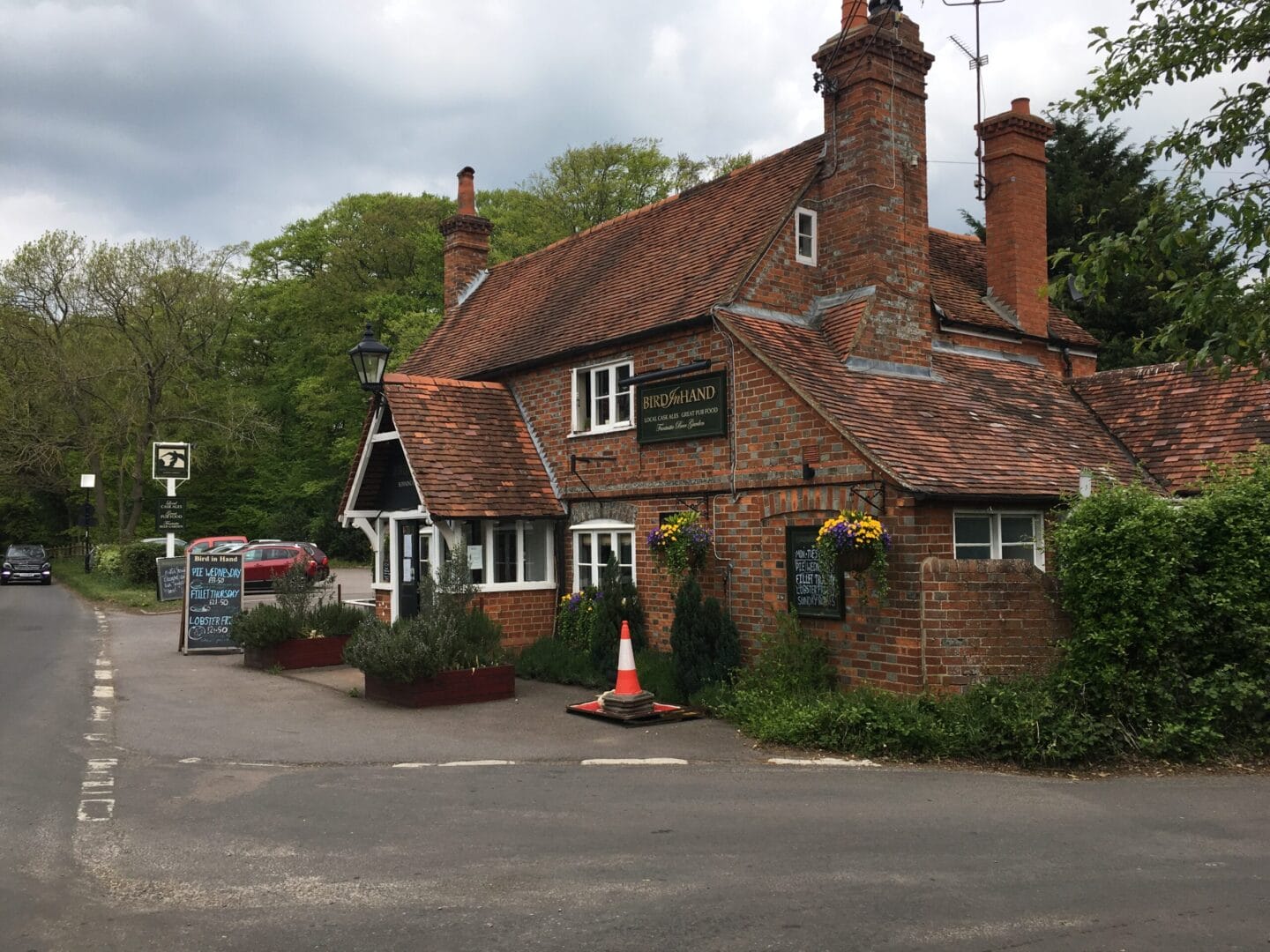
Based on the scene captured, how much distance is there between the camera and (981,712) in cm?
957

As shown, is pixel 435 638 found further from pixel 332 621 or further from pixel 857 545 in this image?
pixel 857 545

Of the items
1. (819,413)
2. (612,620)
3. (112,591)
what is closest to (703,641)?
(612,620)

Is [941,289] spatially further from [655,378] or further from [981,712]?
[981,712]

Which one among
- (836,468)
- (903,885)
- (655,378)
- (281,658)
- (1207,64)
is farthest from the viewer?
(281,658)

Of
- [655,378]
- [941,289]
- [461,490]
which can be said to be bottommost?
[461,490]

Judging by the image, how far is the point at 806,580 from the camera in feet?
38.3

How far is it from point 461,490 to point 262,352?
38554 mm

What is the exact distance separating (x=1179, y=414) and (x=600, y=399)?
8653mm

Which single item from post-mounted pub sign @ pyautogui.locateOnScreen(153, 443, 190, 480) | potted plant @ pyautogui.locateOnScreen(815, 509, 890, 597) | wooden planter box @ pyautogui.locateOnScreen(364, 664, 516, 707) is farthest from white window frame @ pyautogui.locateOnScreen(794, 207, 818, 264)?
post-mounted pub sign @ pyautogui.locateOnScreen(153, 443, 190, 480)

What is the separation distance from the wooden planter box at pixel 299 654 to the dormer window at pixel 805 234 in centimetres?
908

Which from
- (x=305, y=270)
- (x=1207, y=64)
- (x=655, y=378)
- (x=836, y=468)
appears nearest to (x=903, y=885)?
(x=836, y=468)

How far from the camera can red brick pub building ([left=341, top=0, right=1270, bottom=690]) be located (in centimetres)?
1095

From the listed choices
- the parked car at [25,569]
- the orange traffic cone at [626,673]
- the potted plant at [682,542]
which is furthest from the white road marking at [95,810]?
the parked car at [25,569]

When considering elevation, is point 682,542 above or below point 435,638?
above
